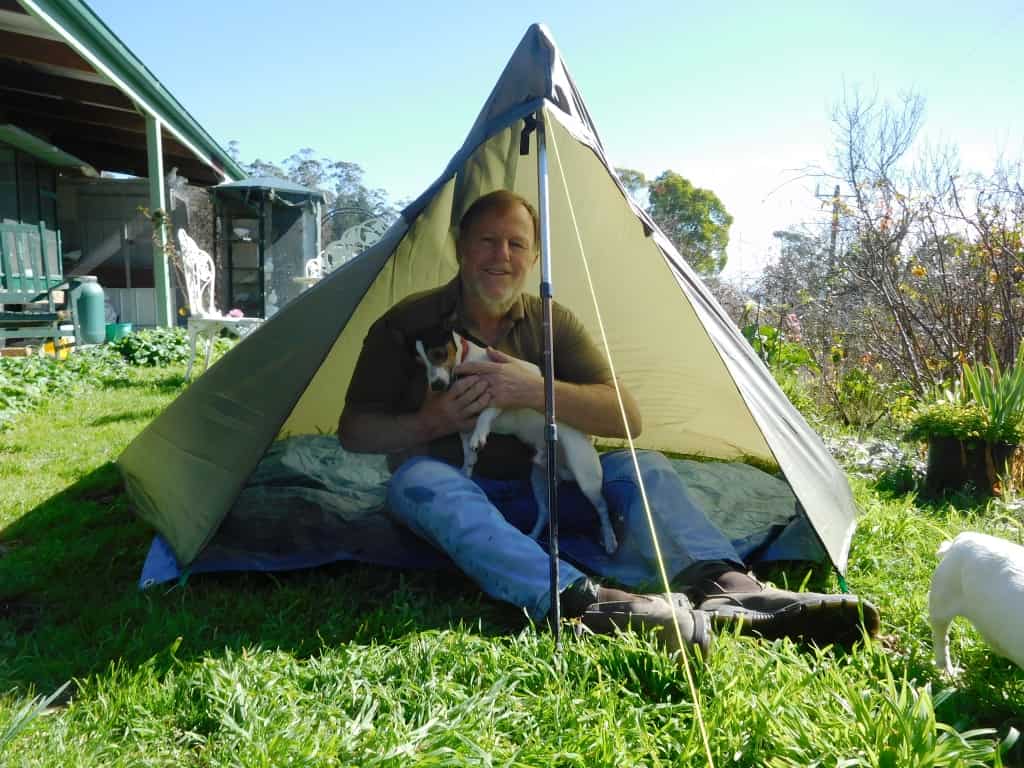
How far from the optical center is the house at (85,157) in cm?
708

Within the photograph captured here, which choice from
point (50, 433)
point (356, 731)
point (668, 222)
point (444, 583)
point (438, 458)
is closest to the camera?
point (356, 731)

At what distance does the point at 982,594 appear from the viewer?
1.67 metres

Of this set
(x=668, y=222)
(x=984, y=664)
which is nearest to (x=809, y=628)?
(x=984, y=664)

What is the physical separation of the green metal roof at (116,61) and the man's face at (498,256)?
567cm

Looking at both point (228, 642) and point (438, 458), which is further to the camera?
point (438, 458)

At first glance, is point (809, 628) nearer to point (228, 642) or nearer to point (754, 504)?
point (754, 504)

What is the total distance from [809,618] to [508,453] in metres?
1.20

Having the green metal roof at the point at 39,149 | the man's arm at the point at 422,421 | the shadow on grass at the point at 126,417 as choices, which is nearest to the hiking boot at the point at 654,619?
the man's arm at the point at 422,421

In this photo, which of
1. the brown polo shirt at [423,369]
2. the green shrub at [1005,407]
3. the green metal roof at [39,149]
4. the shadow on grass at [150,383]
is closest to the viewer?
the brown polo shirt at [423,369]

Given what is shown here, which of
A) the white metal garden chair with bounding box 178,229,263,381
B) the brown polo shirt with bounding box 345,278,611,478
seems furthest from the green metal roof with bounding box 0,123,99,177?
the brown polo shirt with bounding box 345,278,611,478

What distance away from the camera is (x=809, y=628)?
197 centimetres

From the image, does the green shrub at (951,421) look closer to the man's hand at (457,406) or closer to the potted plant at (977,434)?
the potted plant at (977,434)

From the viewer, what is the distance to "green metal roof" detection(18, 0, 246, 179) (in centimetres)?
658

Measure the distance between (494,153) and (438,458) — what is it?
1215 mm
